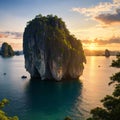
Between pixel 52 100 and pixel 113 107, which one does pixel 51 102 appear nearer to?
pixel 52 100

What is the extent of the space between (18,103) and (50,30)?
54.5 meters

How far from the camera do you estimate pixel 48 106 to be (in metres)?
60.0

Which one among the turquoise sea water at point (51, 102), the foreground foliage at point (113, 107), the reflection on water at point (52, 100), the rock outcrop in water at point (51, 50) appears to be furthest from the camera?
the rock outcrop in water at point (51, 50)

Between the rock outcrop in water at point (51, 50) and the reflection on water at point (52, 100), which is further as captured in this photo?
the rock outcrop in water at point (51, 50)

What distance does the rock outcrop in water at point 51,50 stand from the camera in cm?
10525

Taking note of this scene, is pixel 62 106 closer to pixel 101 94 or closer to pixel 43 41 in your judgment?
pixel 101 94

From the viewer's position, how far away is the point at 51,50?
106188 mm

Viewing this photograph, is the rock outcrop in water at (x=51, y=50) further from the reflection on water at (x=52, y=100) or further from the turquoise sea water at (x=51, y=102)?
the turquoise sea water at (x=51, y=102)

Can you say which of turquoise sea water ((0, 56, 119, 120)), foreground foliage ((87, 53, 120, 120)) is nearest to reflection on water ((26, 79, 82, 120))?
turquoise sea water ((0, 56, 119, 120))

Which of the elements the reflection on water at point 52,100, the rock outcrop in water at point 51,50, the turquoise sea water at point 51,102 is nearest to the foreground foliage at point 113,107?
the turquoise sea water at point 51,102

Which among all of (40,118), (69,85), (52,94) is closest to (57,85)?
(69,85)

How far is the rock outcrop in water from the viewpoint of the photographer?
4144 inches

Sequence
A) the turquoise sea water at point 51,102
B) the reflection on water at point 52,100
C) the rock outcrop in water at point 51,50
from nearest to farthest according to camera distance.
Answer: the turquoise sea water at point 51,102 → the reflection on water at point 52,100 → the rock outcrop in water at point 51,50

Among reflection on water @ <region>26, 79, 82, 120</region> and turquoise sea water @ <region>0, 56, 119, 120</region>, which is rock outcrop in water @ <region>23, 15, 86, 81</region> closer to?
reflection on water @ <region>26, 79, 82, 120</region>
